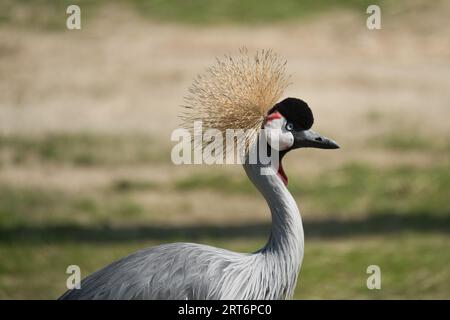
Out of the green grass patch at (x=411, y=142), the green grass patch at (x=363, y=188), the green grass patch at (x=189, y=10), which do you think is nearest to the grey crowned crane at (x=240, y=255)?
the green grass patch at (x=363, y=188)

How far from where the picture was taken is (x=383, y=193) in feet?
19.4

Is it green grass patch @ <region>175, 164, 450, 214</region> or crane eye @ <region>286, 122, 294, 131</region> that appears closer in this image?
crane eye @ <region>286, 122, 294, 131</region>

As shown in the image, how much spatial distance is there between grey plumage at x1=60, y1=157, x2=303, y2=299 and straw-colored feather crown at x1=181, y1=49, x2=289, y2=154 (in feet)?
0.50

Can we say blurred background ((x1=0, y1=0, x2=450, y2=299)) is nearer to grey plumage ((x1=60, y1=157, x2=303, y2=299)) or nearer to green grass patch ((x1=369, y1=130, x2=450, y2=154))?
green grass patch ((x1=369, y1=130, x2=450, y2=154))

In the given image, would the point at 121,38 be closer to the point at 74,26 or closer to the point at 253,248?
the point at 74,26

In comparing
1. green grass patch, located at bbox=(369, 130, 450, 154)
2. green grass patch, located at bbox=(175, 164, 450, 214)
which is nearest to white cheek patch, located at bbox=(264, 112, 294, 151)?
green grass patch, located at bbox=(175, 164, 450, 214)

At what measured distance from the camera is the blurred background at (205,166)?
5117mm

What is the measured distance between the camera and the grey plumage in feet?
10.4

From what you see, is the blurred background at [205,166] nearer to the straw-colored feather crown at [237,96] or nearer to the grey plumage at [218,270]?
the grey plumage at [218,270]

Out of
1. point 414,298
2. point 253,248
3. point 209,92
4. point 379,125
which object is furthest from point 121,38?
point 209,92

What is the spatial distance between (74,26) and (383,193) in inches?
148

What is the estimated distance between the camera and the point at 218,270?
320 centimetres

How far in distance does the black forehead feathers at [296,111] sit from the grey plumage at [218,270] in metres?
0.18

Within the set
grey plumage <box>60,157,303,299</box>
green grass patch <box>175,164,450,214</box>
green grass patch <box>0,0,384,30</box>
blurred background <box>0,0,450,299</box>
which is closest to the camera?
grey plumage <box>60,157,303,299</box>
